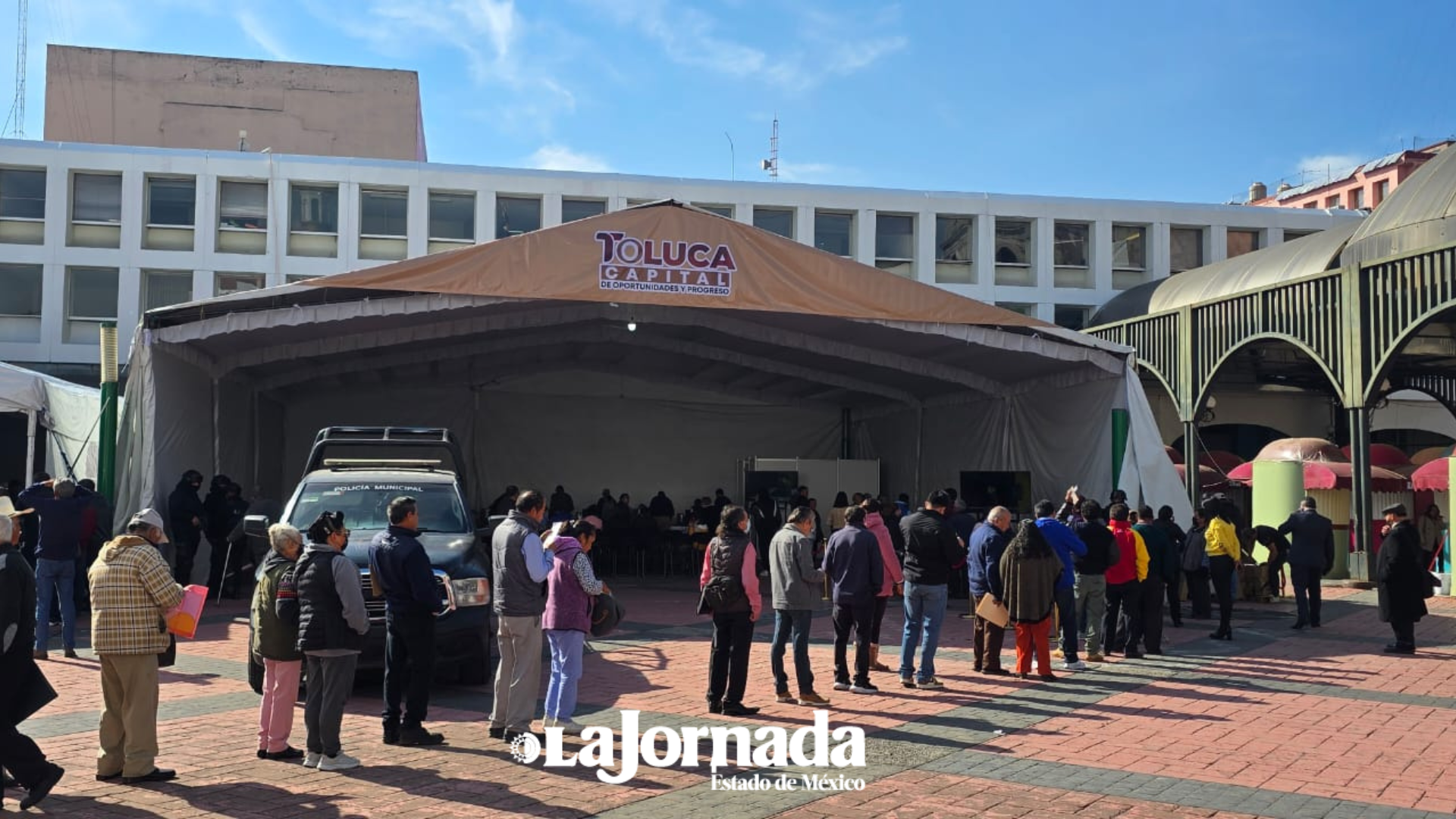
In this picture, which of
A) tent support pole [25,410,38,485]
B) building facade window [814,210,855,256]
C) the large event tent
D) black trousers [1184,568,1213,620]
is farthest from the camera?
building facade window [814,210,855,256]

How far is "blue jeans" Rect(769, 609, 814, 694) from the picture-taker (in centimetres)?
961

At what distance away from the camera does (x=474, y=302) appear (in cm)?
1708

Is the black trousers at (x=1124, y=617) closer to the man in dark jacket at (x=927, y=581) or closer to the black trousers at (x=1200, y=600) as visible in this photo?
the man in dark jacket at (x=927, y=581)

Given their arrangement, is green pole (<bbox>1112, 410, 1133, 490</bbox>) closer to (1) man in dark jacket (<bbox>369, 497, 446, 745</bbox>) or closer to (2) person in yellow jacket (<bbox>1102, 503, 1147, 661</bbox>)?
(2) person in yellow jacket (<bbox>1102, 503, 1147, 661</bbox>)

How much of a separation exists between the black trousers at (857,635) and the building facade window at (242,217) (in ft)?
94.4

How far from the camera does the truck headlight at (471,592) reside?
9695 mm

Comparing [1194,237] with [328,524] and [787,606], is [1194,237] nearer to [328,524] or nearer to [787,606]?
[787,606]

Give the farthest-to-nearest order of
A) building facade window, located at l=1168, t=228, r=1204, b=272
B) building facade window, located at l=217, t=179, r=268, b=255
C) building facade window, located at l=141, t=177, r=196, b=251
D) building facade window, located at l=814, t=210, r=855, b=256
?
building facade window, located at l=1168, t=228, r=1204, b=272, building facade window, located at l=814, t=210, r=855, b=256, building facade window, located at l=217, t=179, r=268, b=255, building facade window, located at l=141, t=177, r=196, b=251

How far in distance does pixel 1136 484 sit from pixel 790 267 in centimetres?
624

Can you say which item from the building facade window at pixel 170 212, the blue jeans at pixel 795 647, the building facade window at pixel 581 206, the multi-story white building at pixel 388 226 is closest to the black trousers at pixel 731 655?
the blue jeans at pixel 795 647

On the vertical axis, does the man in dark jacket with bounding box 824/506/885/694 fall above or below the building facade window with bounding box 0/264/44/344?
below

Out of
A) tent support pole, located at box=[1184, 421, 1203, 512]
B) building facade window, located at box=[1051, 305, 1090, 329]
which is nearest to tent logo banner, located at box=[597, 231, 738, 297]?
tent support pole, located at box=[1184, 421, 1203, 512]

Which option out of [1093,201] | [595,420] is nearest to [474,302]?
[595,420]

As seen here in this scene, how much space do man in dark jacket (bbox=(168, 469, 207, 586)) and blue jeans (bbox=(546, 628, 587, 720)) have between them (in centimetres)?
1025
